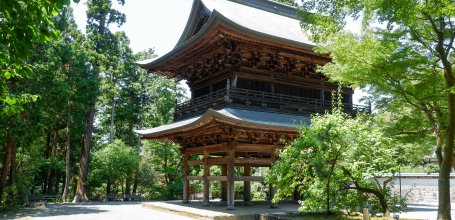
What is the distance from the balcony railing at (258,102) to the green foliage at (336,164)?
203 inches

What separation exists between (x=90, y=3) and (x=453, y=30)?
27.7m

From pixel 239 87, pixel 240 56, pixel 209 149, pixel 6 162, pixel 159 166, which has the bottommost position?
pixel 159 166

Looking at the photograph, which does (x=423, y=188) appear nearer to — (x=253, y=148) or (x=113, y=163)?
(x=253, y=148)

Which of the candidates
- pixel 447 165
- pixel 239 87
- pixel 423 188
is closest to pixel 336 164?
pixel 447 165

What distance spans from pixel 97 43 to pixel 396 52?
2512 centimetres

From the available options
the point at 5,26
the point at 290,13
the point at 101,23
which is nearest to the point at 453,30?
the point at 5,26

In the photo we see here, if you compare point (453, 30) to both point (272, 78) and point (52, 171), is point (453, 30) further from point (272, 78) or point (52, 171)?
point (52, 171)

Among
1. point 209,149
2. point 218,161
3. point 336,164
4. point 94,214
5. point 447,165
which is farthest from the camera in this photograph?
point 94,214

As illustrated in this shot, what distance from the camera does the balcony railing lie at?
15969 millimetres

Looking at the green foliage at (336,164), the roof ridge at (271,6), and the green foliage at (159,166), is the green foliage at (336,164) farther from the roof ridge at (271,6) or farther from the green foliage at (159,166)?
the green foliage at (159,166)

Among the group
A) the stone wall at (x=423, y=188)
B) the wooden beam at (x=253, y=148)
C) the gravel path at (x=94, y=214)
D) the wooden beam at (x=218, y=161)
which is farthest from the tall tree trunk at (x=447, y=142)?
the stone wall at (x=423, y=188)

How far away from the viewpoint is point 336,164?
35.1ft

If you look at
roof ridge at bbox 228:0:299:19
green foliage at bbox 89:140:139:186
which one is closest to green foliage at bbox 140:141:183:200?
green foliage at bbox 89:140:139:186

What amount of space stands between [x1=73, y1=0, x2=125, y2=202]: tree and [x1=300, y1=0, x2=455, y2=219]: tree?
21.2m
